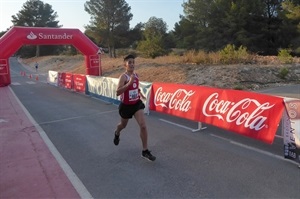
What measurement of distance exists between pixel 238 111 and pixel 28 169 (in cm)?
425

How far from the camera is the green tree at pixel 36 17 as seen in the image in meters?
77.6

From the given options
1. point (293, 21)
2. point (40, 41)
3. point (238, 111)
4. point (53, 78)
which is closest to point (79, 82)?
point (53, 78)

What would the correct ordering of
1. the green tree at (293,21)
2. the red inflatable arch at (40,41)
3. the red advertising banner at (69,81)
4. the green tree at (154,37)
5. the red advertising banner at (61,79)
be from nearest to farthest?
1. the red advertising banner at (69,81)
2. the red advertising banner at (61,79)
3. the red inflatable arch at (40,41)
4. the green tree at (154,37)
5. the green tree at (293,21)

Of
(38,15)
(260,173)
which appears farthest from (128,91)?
(38,15)

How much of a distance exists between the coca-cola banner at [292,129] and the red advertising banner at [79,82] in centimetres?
1204

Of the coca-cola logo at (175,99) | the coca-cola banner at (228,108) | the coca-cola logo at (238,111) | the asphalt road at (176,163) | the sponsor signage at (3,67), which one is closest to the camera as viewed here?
the asphalt road at (176,163)

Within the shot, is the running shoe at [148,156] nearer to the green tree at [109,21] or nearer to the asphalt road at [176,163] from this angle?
the asphalt road at [176,163]

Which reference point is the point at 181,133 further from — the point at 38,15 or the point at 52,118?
the point at 38,15

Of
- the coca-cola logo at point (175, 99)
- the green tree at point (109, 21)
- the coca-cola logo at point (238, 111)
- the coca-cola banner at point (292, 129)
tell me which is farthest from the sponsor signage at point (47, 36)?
the green tree at point (109, 21)

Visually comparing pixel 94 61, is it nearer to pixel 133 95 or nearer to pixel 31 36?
pixel 31 36

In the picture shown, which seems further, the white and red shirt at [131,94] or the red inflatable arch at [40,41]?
the red inflatable arch at [40,41]

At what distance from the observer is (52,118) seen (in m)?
10.2

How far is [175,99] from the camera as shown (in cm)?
852

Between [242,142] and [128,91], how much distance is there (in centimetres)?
273
